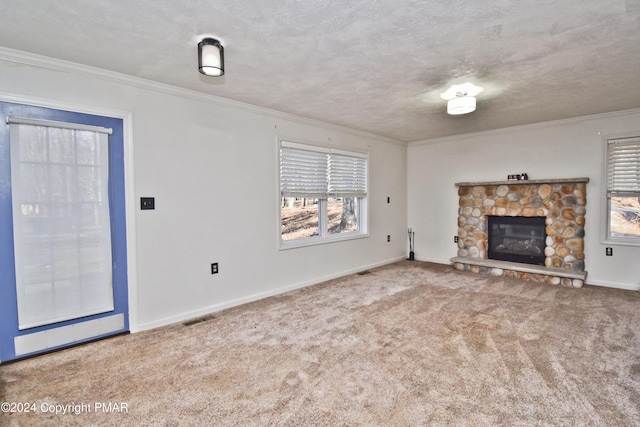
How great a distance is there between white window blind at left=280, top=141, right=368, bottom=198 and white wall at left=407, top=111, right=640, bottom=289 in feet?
4.93

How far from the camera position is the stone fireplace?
4.52 meters

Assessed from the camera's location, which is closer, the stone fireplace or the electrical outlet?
the electrical outlet

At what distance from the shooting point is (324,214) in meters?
4.75

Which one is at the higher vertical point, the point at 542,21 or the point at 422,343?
the point at 542,21

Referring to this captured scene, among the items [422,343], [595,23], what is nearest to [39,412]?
[422,343]

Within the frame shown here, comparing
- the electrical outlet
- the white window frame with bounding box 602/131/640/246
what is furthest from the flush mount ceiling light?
the electrical outlet

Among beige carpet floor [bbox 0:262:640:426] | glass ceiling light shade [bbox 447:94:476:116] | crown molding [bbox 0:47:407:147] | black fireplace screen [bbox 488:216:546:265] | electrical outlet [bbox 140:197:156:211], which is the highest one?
crown molding [bbox 0:47:407:147]

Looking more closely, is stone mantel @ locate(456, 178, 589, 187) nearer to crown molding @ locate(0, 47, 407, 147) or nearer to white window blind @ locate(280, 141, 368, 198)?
white window blind @ locate(280, 141, 368, 198)

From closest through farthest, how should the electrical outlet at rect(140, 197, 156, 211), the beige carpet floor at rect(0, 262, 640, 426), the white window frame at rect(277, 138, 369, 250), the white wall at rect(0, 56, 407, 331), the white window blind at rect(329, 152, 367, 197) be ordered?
the beige carpet floor at rect(0, 262, 640, 426), the white wall at rect(0, 56, 407, 331), the electrical outlet at rect(140, 197, 156, 211), the white window frame at rect(277, 138, 369, 250), the white window blind at rect(329, 152, 367, 197)

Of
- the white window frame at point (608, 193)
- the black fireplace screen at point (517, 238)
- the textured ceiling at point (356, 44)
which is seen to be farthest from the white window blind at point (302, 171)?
the white window frame at point (608, 193)

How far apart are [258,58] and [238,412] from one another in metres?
2.44

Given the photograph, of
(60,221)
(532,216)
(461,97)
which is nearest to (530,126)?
(532,216)

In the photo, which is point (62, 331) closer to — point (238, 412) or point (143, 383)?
point (143, 383)

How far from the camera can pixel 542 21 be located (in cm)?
199
